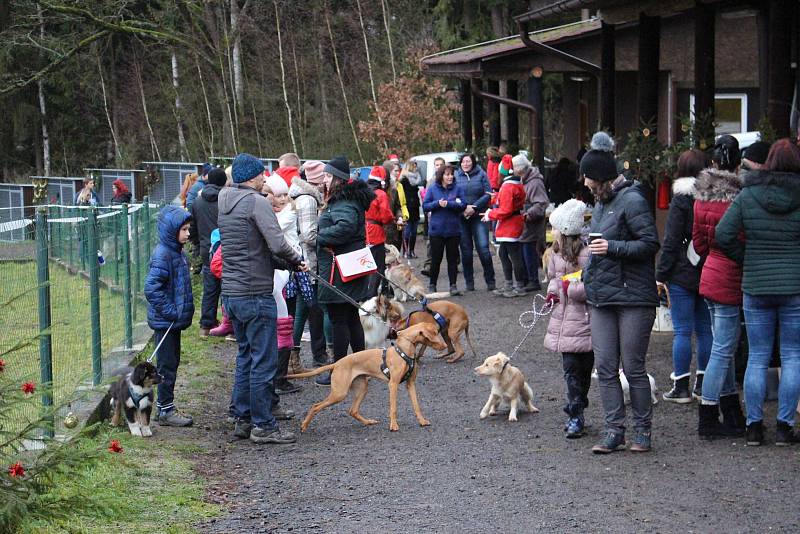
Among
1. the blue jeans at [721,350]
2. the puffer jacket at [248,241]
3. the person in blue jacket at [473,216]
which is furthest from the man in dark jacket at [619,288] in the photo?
the person in blue jacket at [473,216]

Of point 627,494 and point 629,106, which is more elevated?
point 629,106

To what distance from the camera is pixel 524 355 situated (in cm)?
1199

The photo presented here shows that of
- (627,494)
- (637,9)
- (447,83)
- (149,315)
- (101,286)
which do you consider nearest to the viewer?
(627,494)

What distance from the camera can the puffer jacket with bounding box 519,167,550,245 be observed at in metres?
15.9

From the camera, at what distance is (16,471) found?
5.03 meters

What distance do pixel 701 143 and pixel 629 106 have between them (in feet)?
36.0

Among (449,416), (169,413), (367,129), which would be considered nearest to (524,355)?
(449,416)

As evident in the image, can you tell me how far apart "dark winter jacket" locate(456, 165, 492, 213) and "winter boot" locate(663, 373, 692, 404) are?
727 cm

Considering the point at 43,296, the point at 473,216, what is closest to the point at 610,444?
A: the point at 43,296

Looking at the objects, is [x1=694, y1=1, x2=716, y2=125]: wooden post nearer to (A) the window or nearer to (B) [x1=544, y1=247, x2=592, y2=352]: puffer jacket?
(B) [x1=544, y1=247, x2=592, y2=352]: puffer jacket

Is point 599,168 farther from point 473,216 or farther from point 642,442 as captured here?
point 473,216

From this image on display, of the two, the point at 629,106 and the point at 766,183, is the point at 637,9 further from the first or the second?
the point at 629,106

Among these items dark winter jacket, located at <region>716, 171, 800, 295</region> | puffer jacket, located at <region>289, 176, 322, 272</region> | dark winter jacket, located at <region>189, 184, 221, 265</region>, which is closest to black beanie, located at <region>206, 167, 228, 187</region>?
dark winter jacket, located at <region>189, 184, 221, 265</region>

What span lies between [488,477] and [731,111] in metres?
13.9
